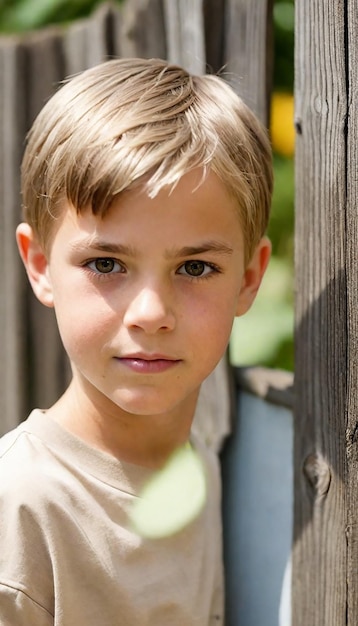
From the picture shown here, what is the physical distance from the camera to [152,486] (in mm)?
2189

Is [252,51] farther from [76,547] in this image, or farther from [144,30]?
[76,547]

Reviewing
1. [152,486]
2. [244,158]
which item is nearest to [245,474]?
[152,486]

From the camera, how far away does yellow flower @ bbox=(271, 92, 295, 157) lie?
4.17 meters

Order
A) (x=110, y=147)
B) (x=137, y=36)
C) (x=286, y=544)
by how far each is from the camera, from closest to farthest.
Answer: (x=110, y=147) < (x=286, y=544) < (x=137, y=36)

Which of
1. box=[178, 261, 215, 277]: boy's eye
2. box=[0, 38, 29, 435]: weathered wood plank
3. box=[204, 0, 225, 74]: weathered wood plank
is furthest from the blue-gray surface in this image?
box=[204, 0, 225, 74]: weathered wood plank

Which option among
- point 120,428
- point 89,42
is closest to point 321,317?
point 120,428

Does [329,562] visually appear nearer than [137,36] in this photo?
Yes

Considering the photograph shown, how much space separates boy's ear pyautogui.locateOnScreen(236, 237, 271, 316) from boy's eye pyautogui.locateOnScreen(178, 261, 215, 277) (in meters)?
0.23

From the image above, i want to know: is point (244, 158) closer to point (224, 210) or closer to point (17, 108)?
point (224, 210)

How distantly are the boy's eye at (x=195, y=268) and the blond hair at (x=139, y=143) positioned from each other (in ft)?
0.48

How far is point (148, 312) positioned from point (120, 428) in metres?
0.42

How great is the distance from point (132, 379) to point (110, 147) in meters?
0.51

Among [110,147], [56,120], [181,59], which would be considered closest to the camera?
[110,147]

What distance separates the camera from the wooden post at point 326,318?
1953mm
